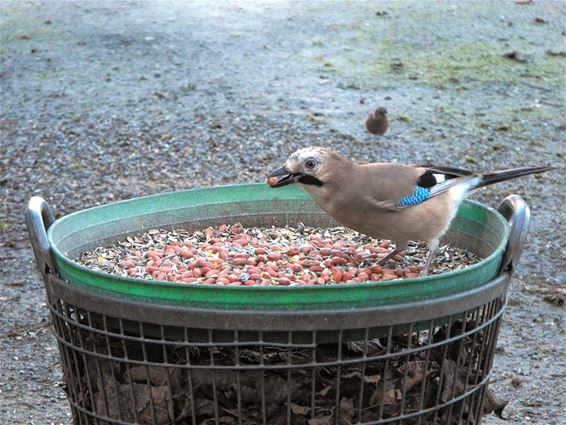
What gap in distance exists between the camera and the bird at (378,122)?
7.52 m

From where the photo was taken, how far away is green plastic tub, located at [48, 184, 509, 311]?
2.28m

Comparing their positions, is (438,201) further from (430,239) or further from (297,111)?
(297,111)

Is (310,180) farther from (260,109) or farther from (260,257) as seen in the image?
(260,109)

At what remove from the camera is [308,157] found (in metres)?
2.92

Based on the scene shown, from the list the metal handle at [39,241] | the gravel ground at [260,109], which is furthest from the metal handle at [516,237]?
the gravel ground at [260,109]

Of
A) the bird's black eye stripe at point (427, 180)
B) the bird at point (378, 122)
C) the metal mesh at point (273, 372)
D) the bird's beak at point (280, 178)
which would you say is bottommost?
the bird at point (378, 122)

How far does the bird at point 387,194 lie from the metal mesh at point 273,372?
0.49 m

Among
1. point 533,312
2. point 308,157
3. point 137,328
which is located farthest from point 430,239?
point 533,312

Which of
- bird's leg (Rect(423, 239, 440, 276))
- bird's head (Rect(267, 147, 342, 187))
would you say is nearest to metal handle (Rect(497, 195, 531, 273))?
bird's leg (Rect(423, 239, 440, 276))

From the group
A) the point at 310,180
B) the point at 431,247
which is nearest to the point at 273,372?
the point at 310,180

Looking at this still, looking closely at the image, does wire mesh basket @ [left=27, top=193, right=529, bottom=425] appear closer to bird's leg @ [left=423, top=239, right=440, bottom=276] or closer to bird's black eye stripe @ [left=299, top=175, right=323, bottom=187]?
bird's leg @ [left=423, top=239, right=440, bottom=276]

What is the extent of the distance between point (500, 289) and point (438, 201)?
604 millimetres

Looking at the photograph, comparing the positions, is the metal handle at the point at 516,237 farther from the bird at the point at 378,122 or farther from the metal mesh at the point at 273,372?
the bird at the point at 378,122

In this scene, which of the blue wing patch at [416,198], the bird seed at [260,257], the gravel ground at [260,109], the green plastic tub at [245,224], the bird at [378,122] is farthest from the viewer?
the bird at [378,122]
